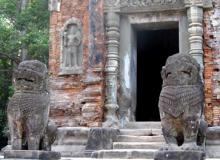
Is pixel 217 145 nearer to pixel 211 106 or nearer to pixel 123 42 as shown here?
pixel 211 106

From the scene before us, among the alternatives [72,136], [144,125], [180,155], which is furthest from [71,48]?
[180,155]

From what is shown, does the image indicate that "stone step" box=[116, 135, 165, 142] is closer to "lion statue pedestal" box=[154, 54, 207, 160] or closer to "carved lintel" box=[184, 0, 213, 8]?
"lion statue pedestal" box=[154, 54, 207, 160]

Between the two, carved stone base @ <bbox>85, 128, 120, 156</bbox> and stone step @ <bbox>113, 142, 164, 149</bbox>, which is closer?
stone step @ <bbox>113, 142, 164, 149</bbox>

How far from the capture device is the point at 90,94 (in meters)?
9.73

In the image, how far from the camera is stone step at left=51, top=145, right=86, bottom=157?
8.65m

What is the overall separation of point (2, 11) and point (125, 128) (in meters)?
10.0

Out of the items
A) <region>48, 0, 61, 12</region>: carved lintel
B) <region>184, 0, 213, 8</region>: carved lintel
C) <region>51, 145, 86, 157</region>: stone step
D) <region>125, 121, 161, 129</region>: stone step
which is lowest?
<region>51, 145, 86, 157</region>: stone step

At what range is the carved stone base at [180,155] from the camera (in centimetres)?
588

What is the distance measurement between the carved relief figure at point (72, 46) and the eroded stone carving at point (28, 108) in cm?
328

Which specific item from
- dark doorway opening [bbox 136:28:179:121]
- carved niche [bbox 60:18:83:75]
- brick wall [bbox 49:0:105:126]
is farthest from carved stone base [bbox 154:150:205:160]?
dark doorway opening [bbox 136:28:179:121]

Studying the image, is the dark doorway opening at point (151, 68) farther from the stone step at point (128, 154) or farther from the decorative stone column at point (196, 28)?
the stone step at point (128, 154)

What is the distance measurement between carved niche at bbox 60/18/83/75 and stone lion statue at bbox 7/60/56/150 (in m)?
3.21

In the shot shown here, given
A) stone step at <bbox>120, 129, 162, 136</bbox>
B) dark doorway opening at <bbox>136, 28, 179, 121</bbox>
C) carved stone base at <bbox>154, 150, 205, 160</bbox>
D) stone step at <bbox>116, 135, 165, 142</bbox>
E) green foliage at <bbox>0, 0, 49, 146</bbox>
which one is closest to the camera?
carved stone base at <bbox>154, 150, 205, 160</bbox>

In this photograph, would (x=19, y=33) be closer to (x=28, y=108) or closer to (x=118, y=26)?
(x=118, y=26)
